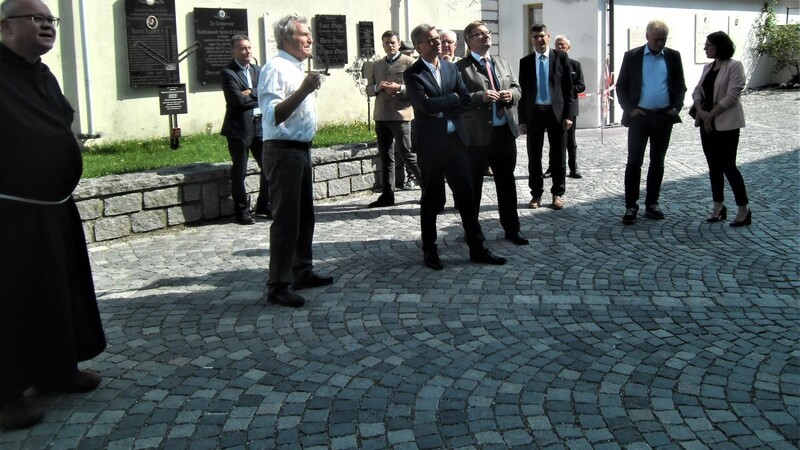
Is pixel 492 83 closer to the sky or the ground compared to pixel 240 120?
closer to the sky

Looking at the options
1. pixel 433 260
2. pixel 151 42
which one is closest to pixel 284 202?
pixel 433 260

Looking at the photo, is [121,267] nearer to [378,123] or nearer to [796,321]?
[378,123]

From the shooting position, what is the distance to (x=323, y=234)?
8.95m

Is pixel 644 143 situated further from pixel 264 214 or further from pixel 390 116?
pixel 264 214

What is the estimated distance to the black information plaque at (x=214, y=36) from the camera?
13.9 metres

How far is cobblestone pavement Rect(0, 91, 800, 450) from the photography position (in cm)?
420

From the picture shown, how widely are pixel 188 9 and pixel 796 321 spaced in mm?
10481

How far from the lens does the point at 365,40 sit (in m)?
16.8

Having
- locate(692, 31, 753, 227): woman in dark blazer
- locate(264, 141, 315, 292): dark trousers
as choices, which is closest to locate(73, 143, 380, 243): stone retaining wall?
locate(264, 141, 315, 292): dark trousers

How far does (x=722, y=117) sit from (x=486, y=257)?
3075 millimetres

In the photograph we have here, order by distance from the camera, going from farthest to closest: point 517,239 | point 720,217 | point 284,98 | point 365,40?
1. point 365,40
2. point 720,217
3. point 517,239
4. point 284,98

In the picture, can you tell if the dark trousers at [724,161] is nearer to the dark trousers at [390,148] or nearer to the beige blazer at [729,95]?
the beige blazer at [729,95]

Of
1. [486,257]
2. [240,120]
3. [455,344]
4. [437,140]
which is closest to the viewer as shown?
[455,344]

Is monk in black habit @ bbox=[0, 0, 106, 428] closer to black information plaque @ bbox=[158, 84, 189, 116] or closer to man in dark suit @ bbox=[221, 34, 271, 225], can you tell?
man in dark suit @ bbox=[221, 34, 271, 225]
